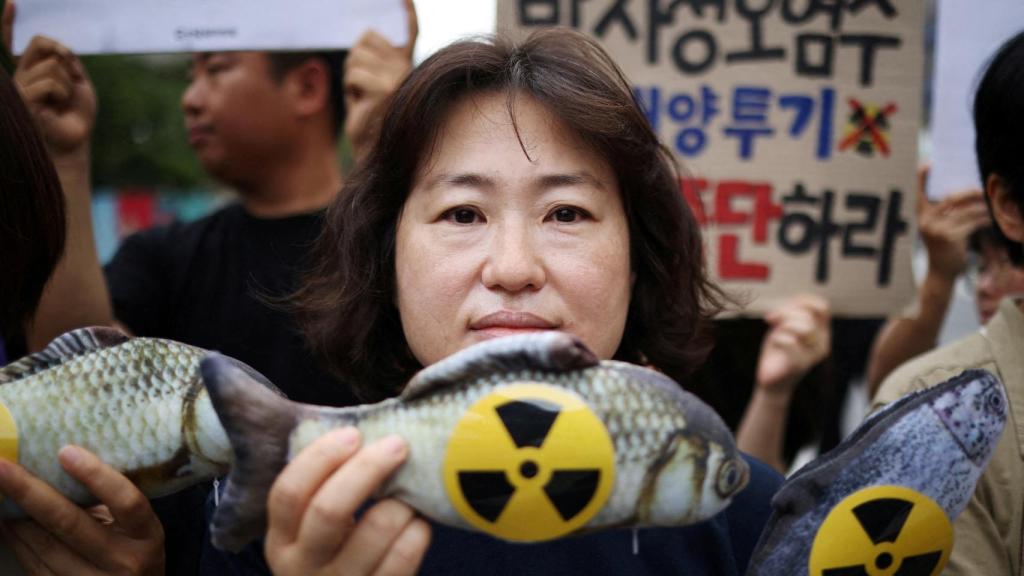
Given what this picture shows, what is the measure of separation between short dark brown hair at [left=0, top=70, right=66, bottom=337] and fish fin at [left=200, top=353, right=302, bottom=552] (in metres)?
0.61

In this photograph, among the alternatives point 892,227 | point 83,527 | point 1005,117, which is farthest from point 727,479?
point 892,227

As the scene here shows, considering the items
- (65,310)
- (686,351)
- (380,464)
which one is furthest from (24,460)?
(686,351)

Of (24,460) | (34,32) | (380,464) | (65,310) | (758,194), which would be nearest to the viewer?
(380,464)

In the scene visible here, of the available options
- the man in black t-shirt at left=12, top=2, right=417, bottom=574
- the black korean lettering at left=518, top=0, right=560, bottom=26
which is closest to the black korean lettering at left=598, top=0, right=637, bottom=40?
the black korean lettering at left=518, top=0, right=560, bottom=26

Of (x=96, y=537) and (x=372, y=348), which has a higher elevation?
(x=372, y=348)

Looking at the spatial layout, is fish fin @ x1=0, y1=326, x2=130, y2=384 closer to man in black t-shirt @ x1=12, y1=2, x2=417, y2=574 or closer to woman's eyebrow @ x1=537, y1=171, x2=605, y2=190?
man in black t-shirt @ x1=12, y1=2, x2=417, y2=574

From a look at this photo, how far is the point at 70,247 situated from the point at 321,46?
2.53ft

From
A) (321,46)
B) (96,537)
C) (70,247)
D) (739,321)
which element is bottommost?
(739,321)

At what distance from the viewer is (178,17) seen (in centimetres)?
223

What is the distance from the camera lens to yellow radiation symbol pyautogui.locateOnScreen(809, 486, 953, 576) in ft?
3.53

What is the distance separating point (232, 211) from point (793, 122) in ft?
5.56

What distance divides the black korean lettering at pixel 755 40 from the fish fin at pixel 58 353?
205 cm

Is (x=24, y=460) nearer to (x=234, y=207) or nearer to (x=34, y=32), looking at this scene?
(x=34, y=32)

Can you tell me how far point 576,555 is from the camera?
4.49 feet
